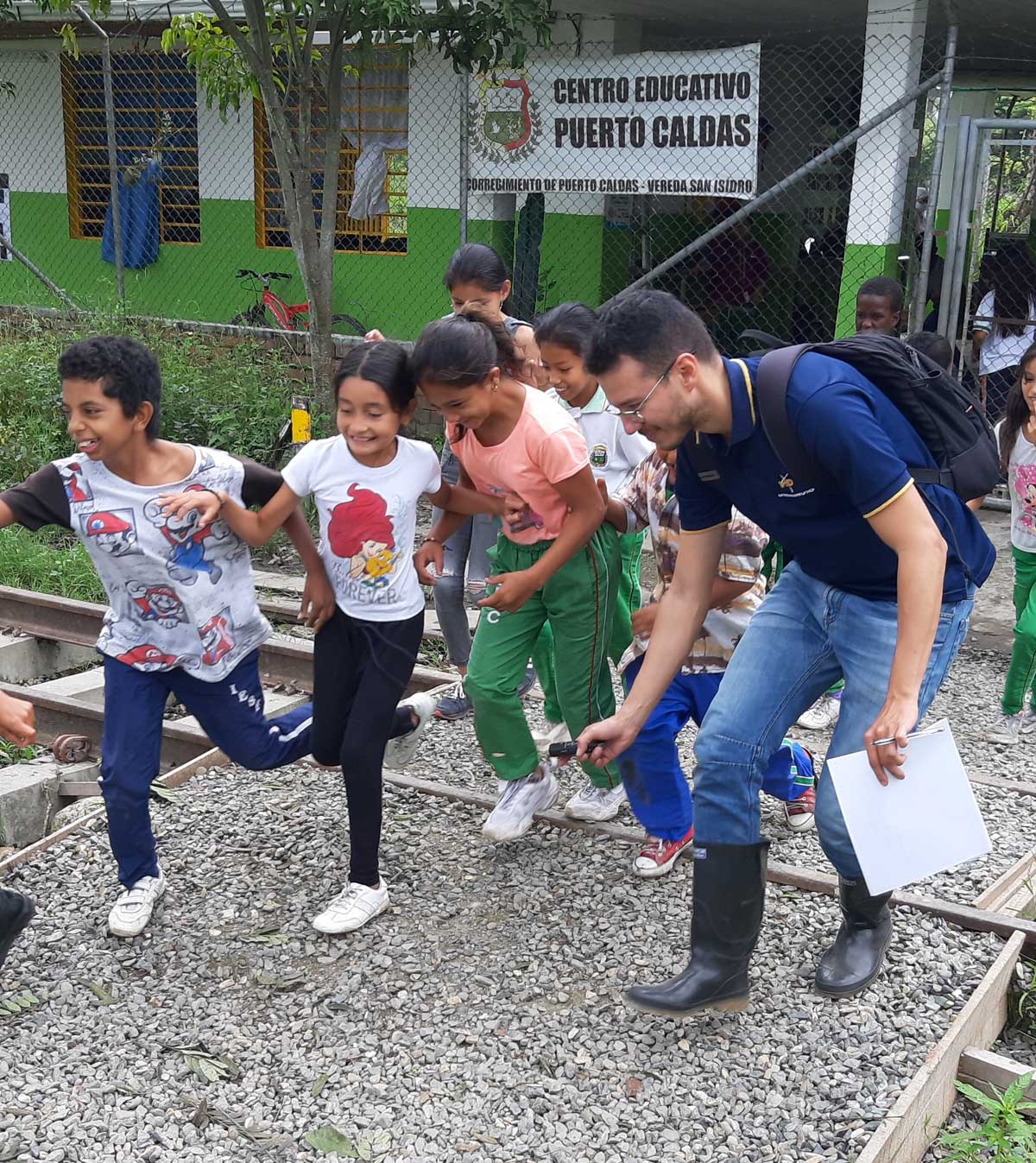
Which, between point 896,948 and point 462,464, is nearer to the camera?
point 896,948

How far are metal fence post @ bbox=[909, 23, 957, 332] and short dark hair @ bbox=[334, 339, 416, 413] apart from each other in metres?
5.38

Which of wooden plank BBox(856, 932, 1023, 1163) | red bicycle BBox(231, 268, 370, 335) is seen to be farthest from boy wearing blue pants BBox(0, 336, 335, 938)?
red bicycle BBox(231, 268, 370, 335)

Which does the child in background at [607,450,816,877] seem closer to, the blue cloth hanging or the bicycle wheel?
the bicycle wheel

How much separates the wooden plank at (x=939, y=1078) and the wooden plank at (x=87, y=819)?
9.47 ft

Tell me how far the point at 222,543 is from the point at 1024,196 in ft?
72.1

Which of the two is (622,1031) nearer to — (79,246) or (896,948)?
(896,948)

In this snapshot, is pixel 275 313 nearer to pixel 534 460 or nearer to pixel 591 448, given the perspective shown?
pixel 591 448

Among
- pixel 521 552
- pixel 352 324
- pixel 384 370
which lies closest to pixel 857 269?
pixel 352 324

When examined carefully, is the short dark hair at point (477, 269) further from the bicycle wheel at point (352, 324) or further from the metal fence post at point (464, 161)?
the bicycle wheel at point (352, 324)

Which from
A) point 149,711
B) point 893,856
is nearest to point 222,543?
point 149,711

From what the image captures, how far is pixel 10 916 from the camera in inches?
139

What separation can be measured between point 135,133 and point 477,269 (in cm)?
1132

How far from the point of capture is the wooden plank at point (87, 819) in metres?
4.29

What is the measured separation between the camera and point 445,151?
1195 centimetres
